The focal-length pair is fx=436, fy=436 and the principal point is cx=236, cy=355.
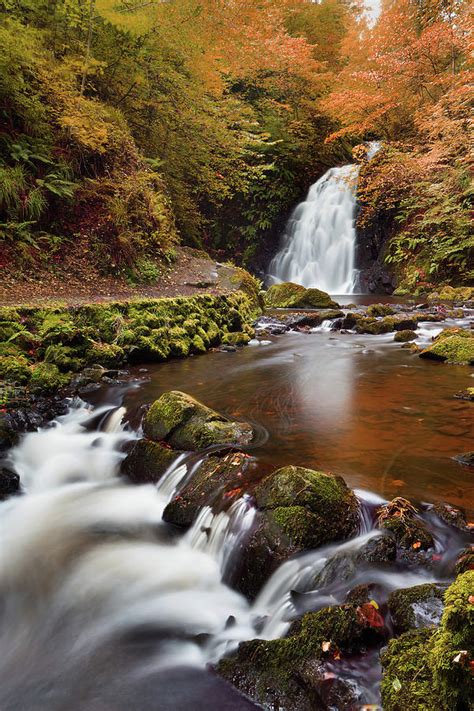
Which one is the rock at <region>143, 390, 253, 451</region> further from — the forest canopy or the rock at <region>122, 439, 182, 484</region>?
the forest canopy

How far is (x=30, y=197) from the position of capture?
9.29 meters

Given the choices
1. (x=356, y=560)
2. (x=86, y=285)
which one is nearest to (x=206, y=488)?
(x=356, y=560)

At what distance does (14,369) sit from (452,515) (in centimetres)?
568

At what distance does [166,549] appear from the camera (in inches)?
138

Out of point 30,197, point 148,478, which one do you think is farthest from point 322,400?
point 30,197

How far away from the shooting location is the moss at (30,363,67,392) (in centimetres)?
624

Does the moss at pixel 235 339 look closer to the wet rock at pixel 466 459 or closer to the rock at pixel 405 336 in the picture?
the rock at pixel 405 336

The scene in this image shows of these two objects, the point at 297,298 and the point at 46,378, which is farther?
the point at 297,298

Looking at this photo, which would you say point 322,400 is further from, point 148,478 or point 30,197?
point 30,197

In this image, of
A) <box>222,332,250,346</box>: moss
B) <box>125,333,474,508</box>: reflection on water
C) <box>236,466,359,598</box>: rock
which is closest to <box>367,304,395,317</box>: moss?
<box>125,333,474,508</box>: reflection on water

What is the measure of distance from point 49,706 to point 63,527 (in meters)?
1.78

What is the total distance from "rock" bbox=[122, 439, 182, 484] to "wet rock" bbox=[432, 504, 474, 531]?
90.5 inches

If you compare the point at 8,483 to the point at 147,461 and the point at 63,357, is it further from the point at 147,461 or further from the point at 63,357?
the point at 63,357

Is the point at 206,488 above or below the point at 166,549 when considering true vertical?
above
